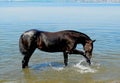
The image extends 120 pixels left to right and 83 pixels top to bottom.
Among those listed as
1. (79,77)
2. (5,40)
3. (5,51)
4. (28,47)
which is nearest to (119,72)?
(79,77)

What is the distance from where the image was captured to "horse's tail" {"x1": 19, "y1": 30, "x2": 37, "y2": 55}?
1327 centimetres

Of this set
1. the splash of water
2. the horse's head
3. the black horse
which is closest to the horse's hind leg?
the black horse

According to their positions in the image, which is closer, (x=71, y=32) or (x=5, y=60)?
(x=71, y=32)

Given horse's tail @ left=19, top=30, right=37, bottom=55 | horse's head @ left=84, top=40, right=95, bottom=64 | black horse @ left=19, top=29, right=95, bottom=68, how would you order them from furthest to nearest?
horse's head @ left=84, top=40, right=95, bottom=64
black horse @ left=19, top=29, right=95, bottom=68
horse's tail @ left=19, top=30, right=37, bottom=55

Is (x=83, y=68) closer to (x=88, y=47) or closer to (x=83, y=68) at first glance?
(x=83, y=68)

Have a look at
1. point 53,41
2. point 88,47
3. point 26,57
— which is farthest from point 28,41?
point 88,47

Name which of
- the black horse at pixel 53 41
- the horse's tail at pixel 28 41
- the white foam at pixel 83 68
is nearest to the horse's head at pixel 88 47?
the black horse at pixel 53 41

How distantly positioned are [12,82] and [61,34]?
3.24 m

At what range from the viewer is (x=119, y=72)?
1298 centimetres

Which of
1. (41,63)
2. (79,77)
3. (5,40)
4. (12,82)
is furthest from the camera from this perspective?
(5,40)

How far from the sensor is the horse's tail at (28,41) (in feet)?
43.5

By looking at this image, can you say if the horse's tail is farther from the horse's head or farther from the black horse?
the horse's head

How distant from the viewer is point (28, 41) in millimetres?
13336

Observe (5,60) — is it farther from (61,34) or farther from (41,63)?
(61,34)
